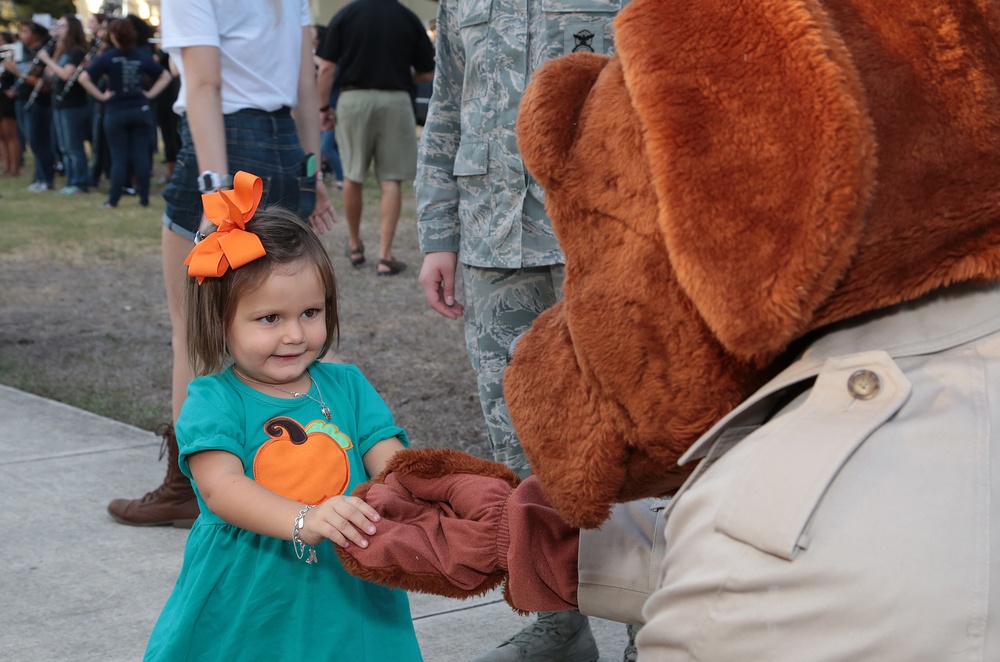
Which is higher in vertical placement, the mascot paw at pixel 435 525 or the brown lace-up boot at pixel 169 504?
the mascot paw at pixel 435 525

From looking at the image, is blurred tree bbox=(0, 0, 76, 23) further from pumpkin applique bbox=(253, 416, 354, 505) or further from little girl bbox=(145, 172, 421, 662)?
pumpkin applique bbox=(253, 416, 354, 505)

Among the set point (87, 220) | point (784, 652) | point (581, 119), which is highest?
point (581, 119)

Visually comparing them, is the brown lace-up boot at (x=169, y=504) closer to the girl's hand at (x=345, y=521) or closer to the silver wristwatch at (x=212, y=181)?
the silver wristwatch at (x=212, y=181)

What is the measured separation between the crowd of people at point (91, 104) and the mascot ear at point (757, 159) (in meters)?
13.1

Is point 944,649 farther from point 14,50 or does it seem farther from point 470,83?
point 14,50

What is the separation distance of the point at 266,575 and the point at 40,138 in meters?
16.3

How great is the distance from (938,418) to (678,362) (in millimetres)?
318

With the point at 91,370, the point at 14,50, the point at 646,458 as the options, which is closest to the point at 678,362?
the point at 646,458

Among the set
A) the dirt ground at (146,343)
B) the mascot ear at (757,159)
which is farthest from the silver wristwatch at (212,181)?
the mascot ear at (757,159)

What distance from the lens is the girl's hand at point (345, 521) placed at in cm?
191

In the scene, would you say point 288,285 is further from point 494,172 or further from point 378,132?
point 378,132

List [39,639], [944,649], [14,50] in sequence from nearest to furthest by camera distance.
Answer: [944,649]
[39,639]
[14,50]

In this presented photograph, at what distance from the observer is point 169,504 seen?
403cm

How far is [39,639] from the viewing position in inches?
127
